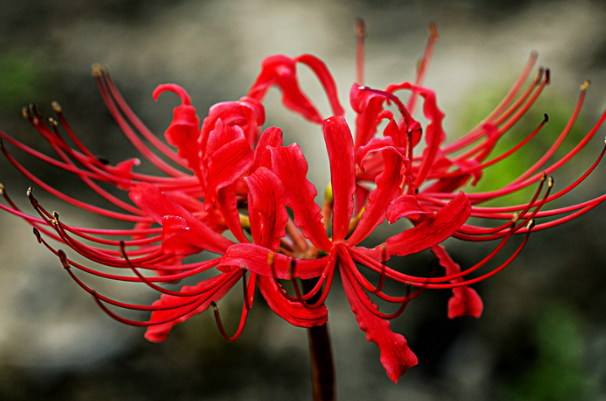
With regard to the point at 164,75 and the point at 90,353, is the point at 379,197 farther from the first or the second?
the point at 164,75

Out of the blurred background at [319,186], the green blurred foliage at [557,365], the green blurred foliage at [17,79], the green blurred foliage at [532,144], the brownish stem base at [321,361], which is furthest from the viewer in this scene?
the green blurred foliage at [17,79]

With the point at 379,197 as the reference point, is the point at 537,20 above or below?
above

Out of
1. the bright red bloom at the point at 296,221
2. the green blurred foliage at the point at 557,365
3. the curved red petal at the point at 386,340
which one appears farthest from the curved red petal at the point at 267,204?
the green blurred foliage at the point at 557,365

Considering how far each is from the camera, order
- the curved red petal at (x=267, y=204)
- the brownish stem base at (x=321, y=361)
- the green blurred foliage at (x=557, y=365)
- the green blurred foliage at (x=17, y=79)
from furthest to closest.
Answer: the green blurred foliage at (x=17, y=79) < the green blurred foliage at (x=557, y=365) < the brownish stem base at (x=321, y=361) < the curved red petal at (x=267, y=204)

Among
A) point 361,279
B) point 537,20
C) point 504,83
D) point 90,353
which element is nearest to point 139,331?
point 90,353

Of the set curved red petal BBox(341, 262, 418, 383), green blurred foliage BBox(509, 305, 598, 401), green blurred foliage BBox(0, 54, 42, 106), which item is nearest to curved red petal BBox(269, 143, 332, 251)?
curved red petal BBox(341, 262, 418, 383)

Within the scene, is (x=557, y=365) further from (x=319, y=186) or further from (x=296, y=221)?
(x=296, y=221)

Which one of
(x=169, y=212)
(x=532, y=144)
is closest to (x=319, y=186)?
(x=532, y=144)

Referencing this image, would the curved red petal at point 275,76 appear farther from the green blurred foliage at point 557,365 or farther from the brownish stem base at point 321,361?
the green blurred foliage at point 557,365
